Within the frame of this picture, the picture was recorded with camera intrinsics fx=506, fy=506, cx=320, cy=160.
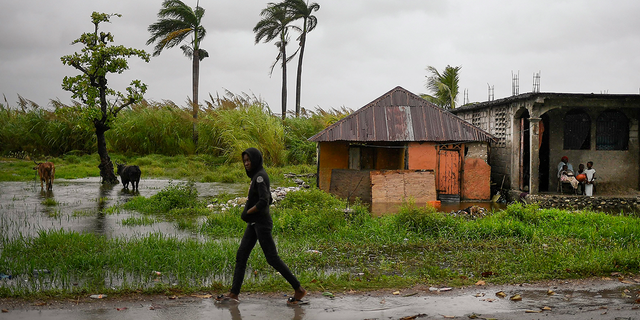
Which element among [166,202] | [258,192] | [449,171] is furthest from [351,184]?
[258,192]

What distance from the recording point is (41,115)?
2764 centimetres

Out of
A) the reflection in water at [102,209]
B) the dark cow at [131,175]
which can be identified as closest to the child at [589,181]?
the reflection in water at [102,209]

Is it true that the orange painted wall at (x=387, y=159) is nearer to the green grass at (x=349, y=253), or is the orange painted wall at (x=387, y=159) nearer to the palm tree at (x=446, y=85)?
the green grass at (x=349, y=253)

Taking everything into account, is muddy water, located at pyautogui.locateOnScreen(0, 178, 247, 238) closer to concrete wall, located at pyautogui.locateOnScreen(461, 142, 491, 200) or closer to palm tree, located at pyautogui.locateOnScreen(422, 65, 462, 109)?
concrete wall, located at pyautogui.locateOnScreen(461, 142, 491, 200)

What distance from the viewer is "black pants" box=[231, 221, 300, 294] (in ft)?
16.9

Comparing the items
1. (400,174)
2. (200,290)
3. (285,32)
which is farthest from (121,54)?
(285,32)

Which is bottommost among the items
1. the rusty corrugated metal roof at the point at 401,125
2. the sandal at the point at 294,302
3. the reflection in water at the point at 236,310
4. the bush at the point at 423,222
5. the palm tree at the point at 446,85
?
the reflection in water at the point at 236,310

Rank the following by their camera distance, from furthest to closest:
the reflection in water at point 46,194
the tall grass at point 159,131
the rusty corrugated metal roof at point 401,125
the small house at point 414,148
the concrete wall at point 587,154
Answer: the tall grass at point 159,131 → the concrete wall at point 587,154 → the rusty corrugated metal roof at point 401,125 → the small house at point 414,148 → the reflection in water at point 46,194

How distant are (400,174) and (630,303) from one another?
9.49 m

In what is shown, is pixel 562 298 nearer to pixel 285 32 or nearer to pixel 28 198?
pixel 28 198

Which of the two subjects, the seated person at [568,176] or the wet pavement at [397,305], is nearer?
the wet pavement at [397,305]

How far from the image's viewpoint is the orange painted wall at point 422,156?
15.5 metres

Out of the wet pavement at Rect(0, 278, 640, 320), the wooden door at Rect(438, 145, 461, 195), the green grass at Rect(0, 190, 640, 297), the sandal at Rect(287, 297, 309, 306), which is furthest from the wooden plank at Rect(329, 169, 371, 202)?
the sandal at Rect(287, 297, 309, 306)

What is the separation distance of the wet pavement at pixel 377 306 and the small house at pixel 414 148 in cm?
896
